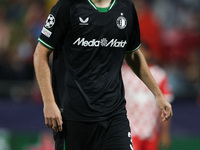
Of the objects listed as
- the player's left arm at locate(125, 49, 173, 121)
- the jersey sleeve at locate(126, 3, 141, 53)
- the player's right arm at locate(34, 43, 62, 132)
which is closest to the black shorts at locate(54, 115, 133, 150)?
the player's right arm at locate(34, 43, 62, 132)

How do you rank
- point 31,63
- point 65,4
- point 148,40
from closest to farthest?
point 65,4
point 31,63
point 148,40

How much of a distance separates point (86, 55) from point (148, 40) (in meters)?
6.06

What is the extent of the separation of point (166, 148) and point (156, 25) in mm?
3039

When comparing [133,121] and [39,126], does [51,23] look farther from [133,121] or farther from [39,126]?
[39,126]

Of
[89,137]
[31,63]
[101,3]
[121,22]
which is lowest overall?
[31,63]

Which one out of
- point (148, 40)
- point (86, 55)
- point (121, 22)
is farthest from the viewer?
point (148, 40)

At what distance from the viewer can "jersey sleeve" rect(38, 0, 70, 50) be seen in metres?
4.09

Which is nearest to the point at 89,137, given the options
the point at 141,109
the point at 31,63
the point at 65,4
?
the point at 65,4

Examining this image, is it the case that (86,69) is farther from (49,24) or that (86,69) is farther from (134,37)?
(134,37)

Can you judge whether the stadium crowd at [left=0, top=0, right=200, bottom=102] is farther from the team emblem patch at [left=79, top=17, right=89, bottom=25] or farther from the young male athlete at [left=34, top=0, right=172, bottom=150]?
the team emblem patch at [left=79, top=17, right=89, bottom=25]

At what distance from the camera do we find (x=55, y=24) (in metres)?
4.10

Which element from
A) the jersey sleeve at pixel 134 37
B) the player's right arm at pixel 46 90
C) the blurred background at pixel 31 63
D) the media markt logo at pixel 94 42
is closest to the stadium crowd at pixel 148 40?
the blurred background at pixel 31 63

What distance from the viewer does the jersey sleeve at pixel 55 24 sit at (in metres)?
4.09

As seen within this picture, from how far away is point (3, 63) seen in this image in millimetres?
9938
